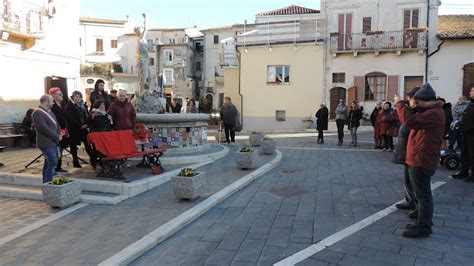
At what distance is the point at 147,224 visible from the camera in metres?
5.55

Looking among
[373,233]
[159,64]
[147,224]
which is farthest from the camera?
A: [159,64]

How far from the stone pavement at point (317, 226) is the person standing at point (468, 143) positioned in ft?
1.48

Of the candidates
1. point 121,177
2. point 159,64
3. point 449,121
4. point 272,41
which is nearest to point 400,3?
point 272,41

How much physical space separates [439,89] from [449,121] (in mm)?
15009

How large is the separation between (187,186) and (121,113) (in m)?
3.19

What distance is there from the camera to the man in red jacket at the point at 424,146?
473 centimetres

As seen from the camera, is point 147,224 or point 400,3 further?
point 400,3

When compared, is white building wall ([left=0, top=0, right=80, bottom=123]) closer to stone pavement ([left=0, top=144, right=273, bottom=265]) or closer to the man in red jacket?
stone pavement ([left=0, top=144, right=273, bottom=265])

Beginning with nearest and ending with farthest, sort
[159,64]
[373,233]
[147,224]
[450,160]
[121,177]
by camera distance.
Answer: [373,233] → [147,224] → [121,177] → [450,160] → [159,64]

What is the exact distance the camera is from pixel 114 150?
7.77 metres

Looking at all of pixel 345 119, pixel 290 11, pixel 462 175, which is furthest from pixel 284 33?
pixel 462 175

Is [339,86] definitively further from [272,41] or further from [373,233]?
[373,233]

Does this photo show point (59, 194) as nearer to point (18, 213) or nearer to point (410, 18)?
point (18, 213)

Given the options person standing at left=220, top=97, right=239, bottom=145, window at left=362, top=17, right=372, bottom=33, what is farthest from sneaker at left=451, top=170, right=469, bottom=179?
window at left=362, top=17, right=372, bottom=33
